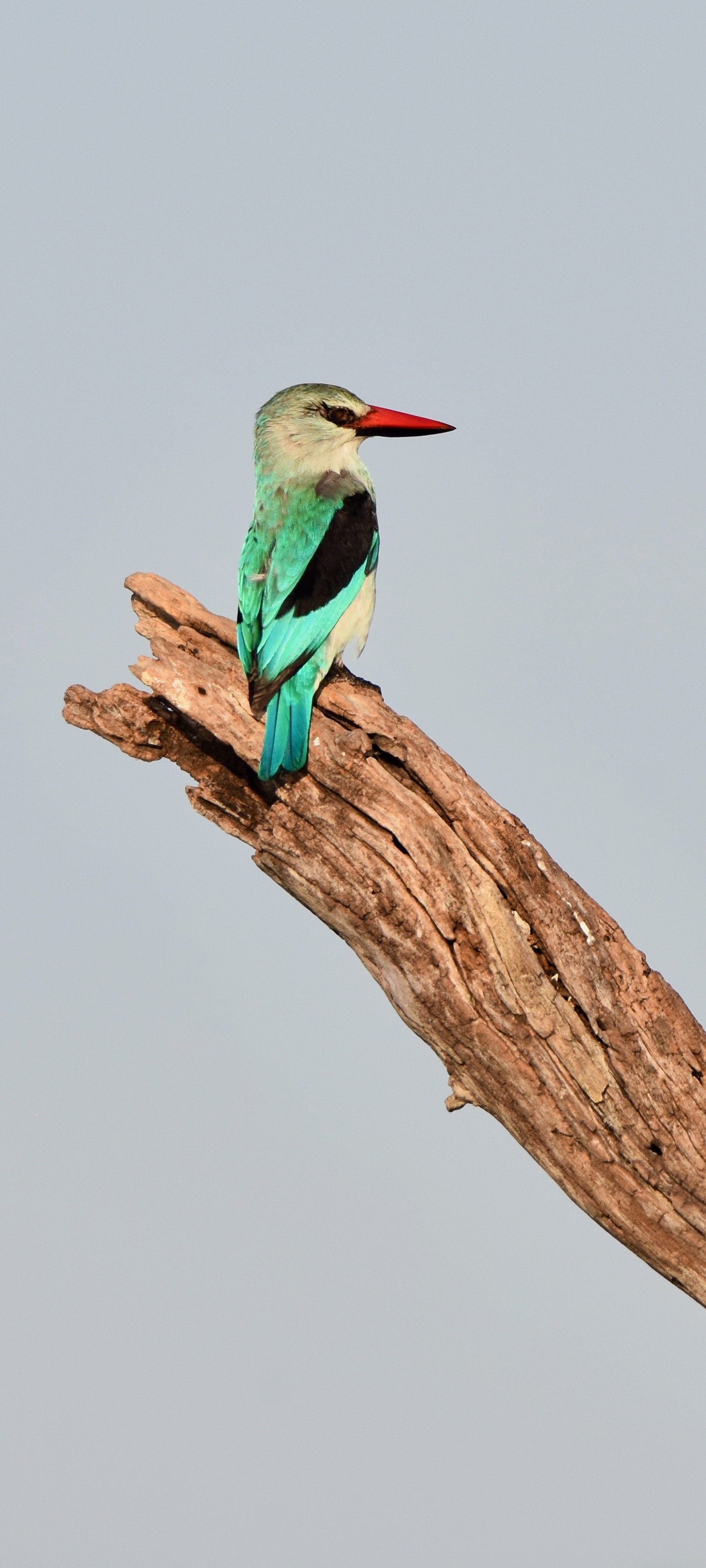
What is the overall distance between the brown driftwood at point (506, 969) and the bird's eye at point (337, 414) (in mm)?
1795

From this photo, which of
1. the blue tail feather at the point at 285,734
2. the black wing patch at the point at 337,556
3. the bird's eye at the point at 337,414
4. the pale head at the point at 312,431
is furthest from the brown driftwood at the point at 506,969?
the bird's eye at the point at 337,414

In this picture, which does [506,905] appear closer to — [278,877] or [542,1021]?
[542,1021]

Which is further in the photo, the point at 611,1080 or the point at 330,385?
the point at 330,385

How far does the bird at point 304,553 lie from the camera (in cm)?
545

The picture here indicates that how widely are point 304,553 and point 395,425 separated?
1120 mm

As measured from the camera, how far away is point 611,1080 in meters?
5.30

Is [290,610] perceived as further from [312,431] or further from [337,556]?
[312,431]

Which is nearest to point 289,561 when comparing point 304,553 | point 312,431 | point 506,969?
point 304,553

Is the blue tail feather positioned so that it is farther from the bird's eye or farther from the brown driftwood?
the bird's eye

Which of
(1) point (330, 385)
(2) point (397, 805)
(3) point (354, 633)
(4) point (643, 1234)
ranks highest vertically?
(1) point (330, 385)

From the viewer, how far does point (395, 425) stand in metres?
6.69

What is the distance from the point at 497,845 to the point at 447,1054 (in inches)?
35.0

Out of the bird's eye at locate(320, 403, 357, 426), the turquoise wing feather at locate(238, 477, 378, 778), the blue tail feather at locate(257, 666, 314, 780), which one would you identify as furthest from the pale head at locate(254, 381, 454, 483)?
the blue tail feather at locate(257, 666, 314, 780)

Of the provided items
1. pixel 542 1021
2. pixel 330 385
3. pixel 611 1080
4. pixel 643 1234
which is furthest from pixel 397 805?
pixel 330 385
